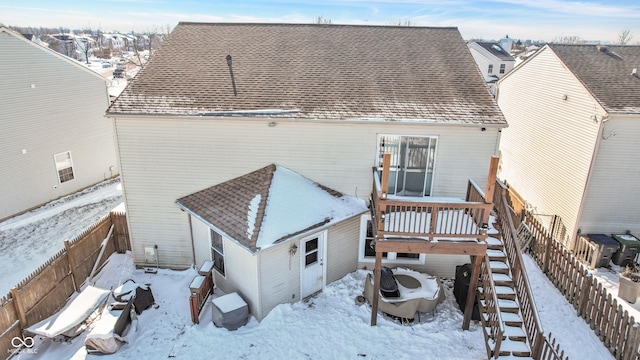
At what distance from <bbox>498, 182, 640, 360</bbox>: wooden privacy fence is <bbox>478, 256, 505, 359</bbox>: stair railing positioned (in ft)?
8.66

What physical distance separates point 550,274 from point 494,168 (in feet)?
17.8

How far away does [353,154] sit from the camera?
11.7 metres

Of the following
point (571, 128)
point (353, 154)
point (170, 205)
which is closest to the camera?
point (353, 154)

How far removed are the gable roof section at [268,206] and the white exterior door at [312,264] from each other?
2.62ft

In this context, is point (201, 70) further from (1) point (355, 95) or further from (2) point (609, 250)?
(2) point (609, 250)

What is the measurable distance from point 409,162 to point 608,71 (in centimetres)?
1052

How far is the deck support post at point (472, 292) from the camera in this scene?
9.73m

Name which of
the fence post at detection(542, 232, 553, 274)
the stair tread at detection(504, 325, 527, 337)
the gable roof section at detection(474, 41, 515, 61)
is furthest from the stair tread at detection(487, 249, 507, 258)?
the gable roof section at detection(474, 41, 515, 61)

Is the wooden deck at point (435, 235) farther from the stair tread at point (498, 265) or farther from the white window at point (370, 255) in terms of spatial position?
the white window at point (370, 255)

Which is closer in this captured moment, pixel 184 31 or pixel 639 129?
pixel 639 129

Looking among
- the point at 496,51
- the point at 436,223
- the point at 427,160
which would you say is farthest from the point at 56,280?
the point at 496,51

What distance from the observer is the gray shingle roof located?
1373cm

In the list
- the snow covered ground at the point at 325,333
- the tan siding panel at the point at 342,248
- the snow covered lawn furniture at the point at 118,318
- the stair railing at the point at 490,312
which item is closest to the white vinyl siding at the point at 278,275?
the snow covered ground at the point at 325,333

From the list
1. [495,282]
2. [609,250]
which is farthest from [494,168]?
[609,250]
